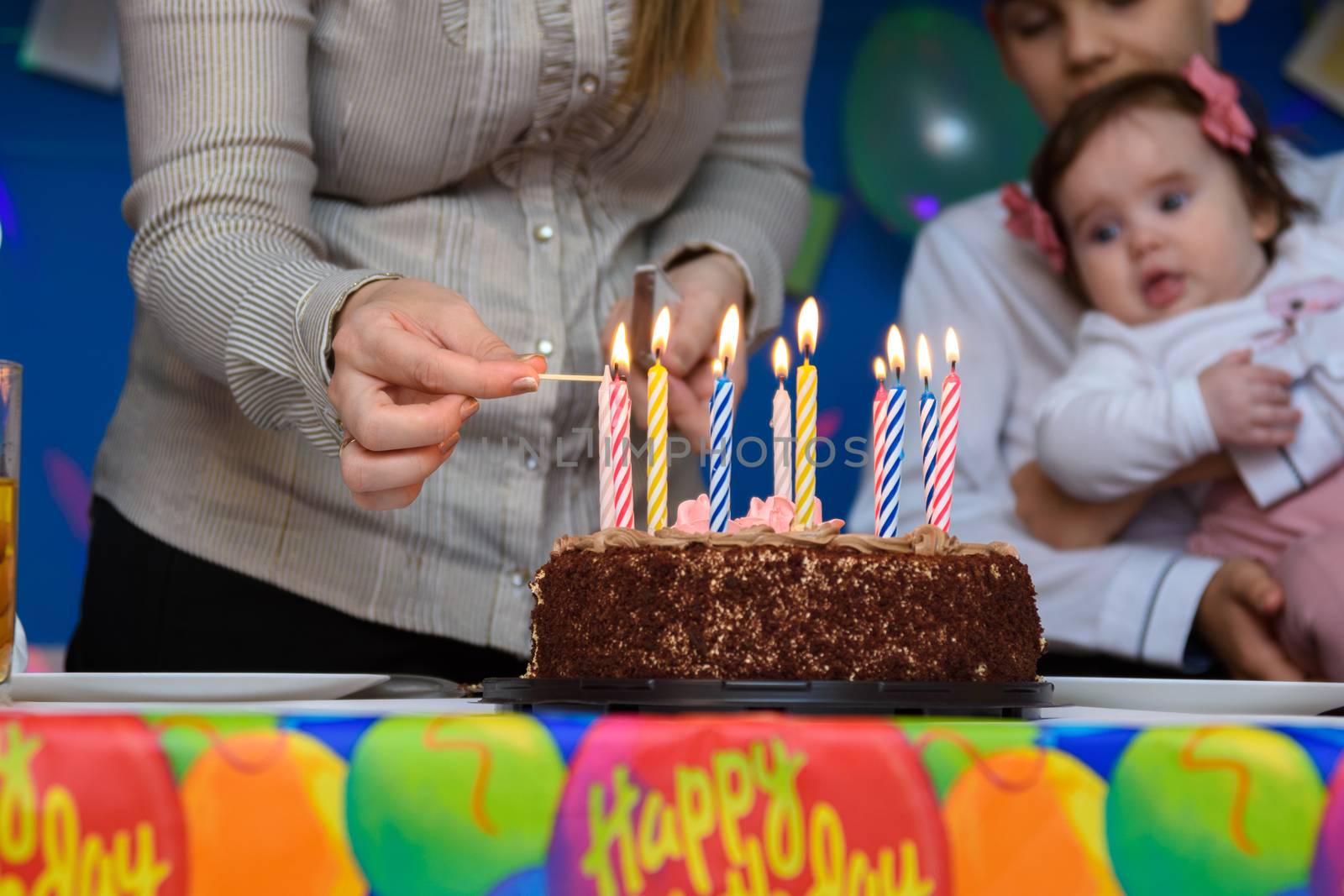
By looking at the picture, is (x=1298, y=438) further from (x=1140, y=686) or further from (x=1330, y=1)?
(x=1330, y=1)

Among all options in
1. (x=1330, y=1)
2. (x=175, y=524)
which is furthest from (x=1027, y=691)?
(x=1330, y=1)

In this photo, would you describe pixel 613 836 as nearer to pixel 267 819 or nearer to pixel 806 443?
pixel 267 819

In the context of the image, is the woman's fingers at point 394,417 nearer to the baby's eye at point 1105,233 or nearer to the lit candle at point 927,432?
the lit candle at point 927,432

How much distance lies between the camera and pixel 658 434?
2.87ft

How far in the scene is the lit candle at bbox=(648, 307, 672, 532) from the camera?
33.8 inches

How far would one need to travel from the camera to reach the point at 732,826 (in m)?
0.53

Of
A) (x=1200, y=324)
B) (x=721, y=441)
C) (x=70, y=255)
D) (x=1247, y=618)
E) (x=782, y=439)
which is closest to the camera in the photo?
(x=721, y=441)

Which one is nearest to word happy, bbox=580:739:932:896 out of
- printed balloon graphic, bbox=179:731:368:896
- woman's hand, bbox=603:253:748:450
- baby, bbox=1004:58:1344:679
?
printed balloon graphic, bbox=179:731:368:896

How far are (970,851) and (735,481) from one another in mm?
2136

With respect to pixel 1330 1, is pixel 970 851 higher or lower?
lower

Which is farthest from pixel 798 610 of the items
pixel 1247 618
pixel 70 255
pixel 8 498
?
pixel 70 255

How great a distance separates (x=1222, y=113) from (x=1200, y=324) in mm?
365

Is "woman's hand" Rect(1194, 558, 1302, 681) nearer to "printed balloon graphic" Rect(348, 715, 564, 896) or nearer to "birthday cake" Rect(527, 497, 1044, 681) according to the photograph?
"birthday cake" Rect(527, 497, 1044, 681)

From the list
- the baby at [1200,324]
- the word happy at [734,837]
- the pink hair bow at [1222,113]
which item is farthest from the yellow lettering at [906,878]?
the pink hair bow at [1222,113]
